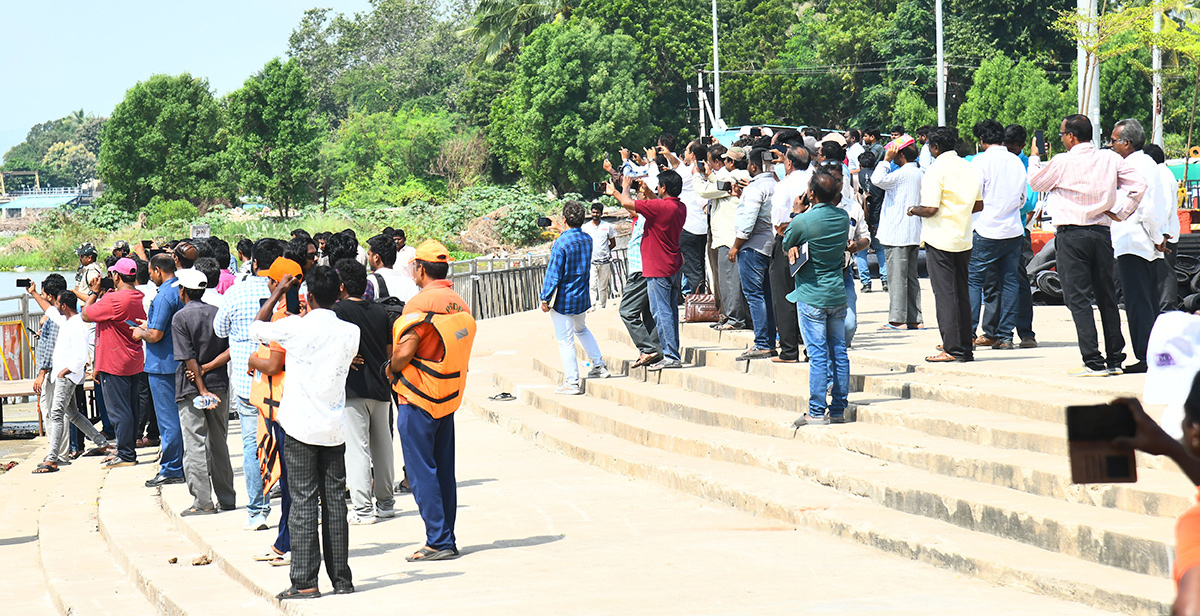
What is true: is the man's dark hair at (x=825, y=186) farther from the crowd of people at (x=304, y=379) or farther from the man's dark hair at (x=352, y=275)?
the man's dark hair at (x=352, y=275)

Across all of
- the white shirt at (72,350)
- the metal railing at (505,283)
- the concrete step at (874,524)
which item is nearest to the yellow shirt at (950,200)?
the concrete step at (874,524)

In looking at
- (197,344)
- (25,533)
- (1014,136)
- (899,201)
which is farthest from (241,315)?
(1014,136)

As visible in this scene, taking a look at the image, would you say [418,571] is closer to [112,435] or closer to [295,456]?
[295,456]

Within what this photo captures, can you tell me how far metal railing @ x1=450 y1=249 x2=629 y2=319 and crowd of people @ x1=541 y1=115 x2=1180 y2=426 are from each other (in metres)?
9.52

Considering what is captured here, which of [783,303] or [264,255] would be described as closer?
[264,255]

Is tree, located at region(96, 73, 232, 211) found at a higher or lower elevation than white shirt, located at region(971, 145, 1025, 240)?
higher

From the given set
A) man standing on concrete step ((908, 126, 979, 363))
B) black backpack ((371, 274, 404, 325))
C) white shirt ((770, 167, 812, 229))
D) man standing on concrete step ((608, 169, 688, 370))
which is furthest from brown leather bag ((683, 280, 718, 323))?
black backpack ((371, 274, 404, 325))

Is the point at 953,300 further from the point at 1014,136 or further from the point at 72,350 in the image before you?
the point at 72,350

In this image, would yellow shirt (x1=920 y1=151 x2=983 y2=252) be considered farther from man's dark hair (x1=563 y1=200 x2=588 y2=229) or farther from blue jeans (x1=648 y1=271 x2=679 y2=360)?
man's dark hair (x1=563 y1=200 x2=588 y2=229)

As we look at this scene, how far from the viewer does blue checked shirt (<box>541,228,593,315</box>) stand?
10477 mm

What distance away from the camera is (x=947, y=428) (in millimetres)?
7680

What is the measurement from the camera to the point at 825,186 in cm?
823

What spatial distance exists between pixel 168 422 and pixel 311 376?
426 cm

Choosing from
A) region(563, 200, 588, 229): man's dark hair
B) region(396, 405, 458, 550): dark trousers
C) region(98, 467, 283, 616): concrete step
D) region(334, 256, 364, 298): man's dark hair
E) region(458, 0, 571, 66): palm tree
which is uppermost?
region(458, 0, 571, 66): palm tree
